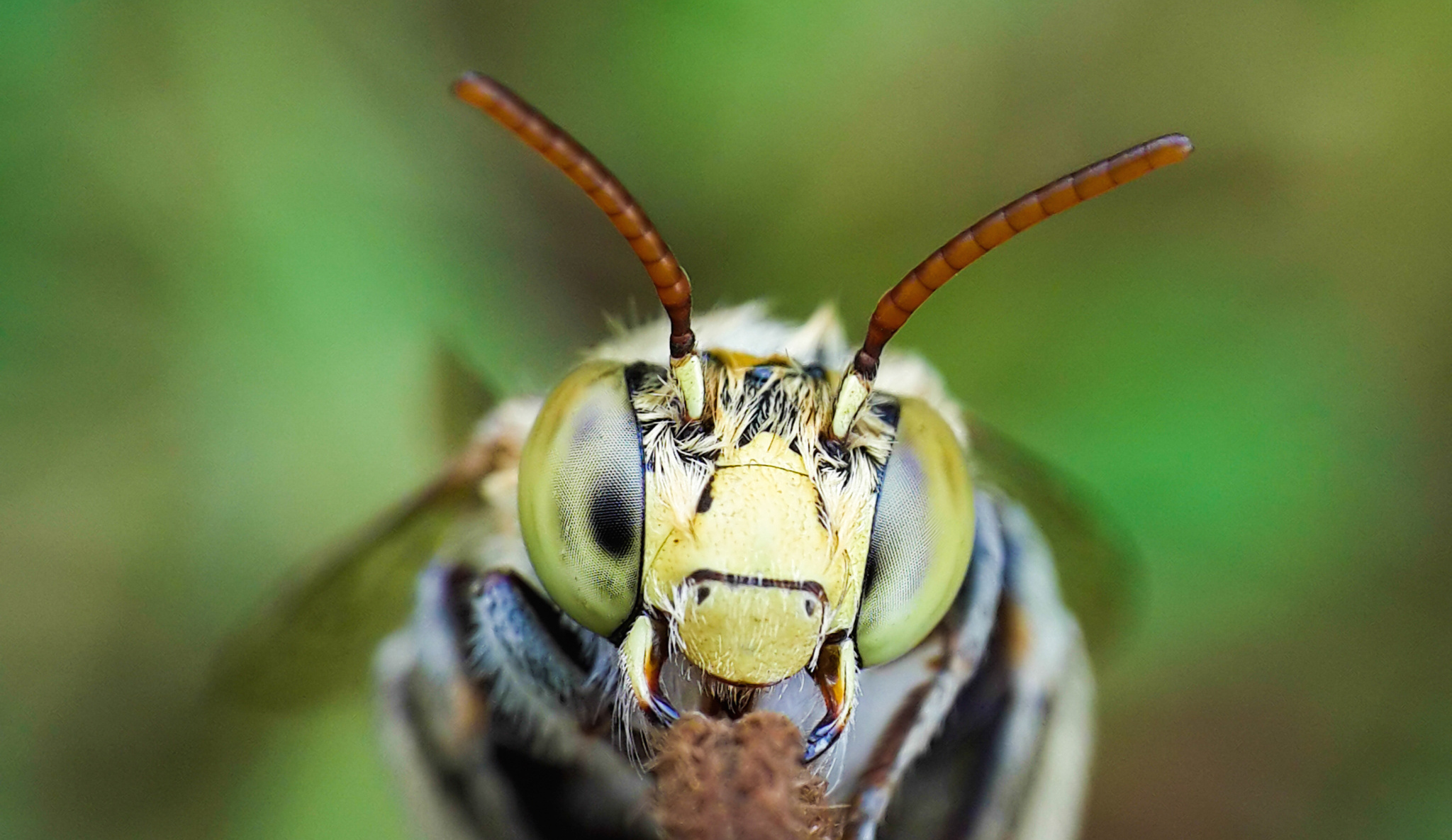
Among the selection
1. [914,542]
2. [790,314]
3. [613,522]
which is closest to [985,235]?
[914,542]

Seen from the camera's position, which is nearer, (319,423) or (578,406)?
(578,406)

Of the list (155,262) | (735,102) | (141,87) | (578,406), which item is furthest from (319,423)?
(578,406)

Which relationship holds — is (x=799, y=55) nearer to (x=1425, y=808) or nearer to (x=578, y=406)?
(x=578, y=406)

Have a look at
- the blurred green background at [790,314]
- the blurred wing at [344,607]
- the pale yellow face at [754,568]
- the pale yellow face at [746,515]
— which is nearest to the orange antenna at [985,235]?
the pale yellow face at [746,515]

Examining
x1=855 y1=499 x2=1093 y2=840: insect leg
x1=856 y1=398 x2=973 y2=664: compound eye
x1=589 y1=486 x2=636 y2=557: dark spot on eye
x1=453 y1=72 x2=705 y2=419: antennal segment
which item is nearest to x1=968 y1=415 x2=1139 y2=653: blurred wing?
x1=855 y1=499 x2=1093 y2=840: insect leg

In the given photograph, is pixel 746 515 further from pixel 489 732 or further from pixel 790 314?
pixel 790 314

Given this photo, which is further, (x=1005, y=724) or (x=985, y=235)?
(x=1005, y=724)
